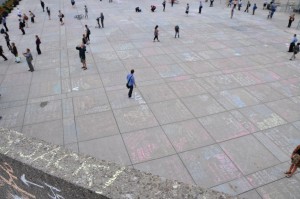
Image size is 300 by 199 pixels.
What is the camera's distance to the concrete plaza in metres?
7.54

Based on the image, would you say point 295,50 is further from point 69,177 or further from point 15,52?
point 15,52

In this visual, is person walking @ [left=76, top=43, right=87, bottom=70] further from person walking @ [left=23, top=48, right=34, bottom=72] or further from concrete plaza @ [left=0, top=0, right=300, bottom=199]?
person walking @ [left=23, top=48, right=34, bottom=72]

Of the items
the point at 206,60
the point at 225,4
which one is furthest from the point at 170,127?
the point at 225,4

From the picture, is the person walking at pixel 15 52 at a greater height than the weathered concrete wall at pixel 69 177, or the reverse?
the weathered concrete wall at pixel 69 177

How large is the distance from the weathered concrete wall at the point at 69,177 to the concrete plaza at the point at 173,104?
14.9ft

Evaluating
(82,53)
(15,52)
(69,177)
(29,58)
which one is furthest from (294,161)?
(15,52)

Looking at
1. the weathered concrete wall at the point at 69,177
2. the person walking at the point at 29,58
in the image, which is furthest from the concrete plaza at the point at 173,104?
the weathered concrete wall at the point at 69,177

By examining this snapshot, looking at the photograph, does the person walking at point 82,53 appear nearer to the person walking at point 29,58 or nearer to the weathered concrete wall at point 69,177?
the person walking at point 29,58

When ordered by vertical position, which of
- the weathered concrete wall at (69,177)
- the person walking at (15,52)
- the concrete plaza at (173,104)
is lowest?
the concrete plaza at (173,104)

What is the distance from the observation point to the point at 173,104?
1052 cm

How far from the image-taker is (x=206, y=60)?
15117 millimetres

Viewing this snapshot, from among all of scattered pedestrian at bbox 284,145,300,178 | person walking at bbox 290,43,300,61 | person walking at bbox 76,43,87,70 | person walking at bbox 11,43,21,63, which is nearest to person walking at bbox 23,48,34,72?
person walking at bbox 11,43,21,63

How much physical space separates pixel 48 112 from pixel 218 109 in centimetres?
709

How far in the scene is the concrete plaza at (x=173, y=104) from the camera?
7543mm
